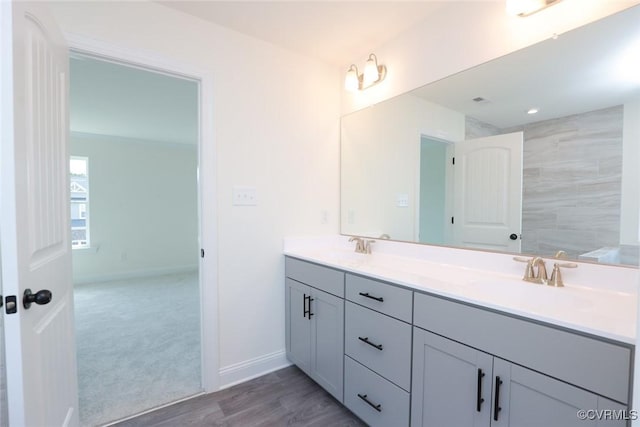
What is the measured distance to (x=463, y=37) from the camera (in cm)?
158

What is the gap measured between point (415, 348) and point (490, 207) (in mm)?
875

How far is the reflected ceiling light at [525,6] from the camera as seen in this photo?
1.25m

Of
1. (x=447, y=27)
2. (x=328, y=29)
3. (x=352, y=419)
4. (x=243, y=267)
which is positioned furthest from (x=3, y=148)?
(x=447, y=27)

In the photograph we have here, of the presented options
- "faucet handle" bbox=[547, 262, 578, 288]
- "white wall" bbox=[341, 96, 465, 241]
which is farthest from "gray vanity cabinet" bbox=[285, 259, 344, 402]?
"faucet handle" bbox=[547, 262, 578, 288]

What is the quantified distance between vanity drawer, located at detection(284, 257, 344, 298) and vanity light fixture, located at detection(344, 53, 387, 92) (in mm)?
1367

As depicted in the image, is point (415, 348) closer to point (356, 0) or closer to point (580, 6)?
point (580, 6)

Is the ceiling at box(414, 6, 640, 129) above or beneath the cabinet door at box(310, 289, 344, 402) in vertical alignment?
above

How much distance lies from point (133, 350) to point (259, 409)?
1389mm

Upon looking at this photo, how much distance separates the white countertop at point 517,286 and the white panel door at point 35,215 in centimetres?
127

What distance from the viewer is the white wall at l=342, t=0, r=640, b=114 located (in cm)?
123

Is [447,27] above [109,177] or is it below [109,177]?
above

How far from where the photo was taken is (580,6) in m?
1.20

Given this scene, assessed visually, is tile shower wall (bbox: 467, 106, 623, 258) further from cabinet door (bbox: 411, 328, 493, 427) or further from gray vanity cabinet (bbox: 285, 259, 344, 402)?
gray vanity cabinet (bbox: 285, 259, 344, 402)

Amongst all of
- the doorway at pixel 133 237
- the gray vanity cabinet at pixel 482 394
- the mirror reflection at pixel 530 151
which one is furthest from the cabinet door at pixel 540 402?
the doorway at pixel 133 237
